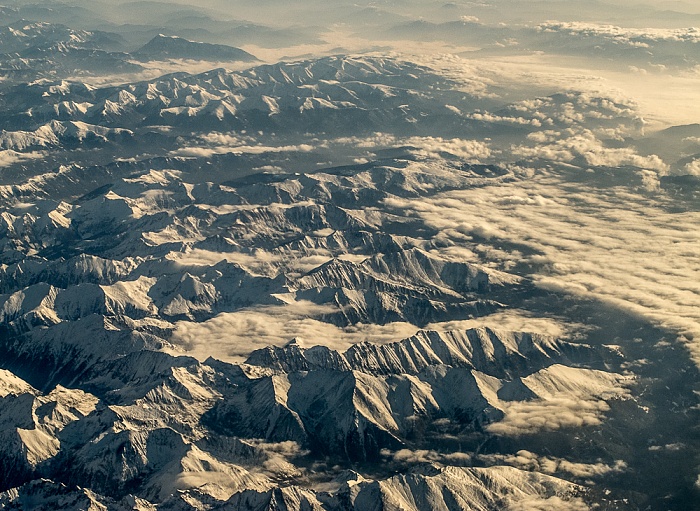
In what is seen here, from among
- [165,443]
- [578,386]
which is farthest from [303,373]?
[578,386]

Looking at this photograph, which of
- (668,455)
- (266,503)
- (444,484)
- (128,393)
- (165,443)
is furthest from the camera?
(128,393)

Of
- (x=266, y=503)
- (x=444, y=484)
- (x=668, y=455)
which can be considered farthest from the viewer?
(x=668, y=455)

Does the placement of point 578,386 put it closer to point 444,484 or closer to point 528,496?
point 528,496

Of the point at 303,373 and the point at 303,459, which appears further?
the point at 303,373

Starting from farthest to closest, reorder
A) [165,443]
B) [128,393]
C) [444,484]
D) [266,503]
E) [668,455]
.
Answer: [128,393], [668,455], [165,443], [444,484], [266,503]

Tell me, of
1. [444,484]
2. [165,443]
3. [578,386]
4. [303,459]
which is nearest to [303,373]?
[303,459]

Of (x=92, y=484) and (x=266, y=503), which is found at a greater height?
(x=266, y=503)

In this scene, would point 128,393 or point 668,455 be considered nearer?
point 668,455

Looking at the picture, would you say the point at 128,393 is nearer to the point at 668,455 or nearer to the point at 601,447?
the point at 601,447

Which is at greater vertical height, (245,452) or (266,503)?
(266,503)
